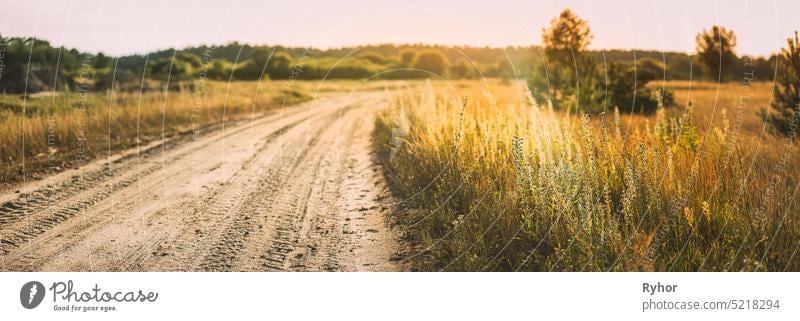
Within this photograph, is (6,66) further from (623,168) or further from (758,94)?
(758,94)

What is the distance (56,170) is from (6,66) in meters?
2.55

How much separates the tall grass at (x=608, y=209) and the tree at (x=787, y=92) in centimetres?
149

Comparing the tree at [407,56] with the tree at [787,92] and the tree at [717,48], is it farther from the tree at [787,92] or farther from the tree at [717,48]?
the tree at [787,92]

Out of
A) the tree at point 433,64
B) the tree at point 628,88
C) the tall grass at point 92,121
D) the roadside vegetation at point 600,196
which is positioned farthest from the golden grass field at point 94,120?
the roadside vegetation at point 600,196

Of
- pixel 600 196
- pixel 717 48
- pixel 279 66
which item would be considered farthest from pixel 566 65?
pixel 279 66

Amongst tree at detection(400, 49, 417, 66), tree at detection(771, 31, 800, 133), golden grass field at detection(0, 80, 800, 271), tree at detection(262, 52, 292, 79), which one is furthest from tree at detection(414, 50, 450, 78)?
tree at detection(262, 52, 292, 79)

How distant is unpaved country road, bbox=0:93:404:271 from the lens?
5.59 m

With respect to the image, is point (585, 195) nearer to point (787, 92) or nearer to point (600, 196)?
point (600, 196)

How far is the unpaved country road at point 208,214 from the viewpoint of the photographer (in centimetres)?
559

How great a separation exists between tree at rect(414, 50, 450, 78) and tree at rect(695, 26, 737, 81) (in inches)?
147

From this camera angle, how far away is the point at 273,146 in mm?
11039

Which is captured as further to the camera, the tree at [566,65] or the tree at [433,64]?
the tree at [433,64]

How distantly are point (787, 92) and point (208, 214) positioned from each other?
7.89 m
